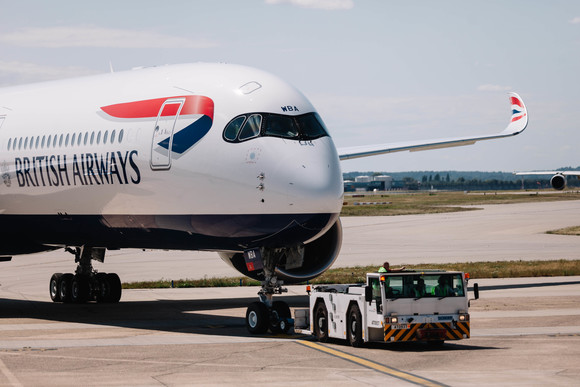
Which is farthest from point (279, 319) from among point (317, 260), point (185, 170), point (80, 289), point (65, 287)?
point (65, 287)

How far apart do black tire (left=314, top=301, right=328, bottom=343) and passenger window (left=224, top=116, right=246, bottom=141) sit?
4316mm

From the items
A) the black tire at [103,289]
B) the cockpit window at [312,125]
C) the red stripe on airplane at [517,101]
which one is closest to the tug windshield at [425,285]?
the cockpit window at [312,125]

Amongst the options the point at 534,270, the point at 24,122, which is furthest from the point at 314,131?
the point at 534,270

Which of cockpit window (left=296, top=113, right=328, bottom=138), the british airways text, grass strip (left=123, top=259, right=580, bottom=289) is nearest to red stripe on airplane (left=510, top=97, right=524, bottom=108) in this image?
grass strip (left=123, top=259, right=580, bottom=289)

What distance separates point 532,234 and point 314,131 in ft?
143

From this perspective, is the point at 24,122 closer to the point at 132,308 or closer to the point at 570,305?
the point at 132,308

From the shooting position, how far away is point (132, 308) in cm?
3102

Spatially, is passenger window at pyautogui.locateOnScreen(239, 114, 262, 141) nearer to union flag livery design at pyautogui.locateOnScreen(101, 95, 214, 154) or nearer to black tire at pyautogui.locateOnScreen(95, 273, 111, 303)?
union flag livery design at pyautogui.locateOnScreen(101, 95, 214, 154)

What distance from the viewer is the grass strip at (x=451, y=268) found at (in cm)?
3847

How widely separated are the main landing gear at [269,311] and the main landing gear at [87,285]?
10891 mm

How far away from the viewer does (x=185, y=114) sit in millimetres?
23516

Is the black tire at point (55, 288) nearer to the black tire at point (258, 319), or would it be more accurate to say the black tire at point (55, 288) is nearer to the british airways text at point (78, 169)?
the british airways text at point (78, 169)

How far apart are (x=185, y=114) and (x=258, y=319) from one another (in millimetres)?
5162

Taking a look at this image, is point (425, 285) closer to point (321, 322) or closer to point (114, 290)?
point (321, 322)
